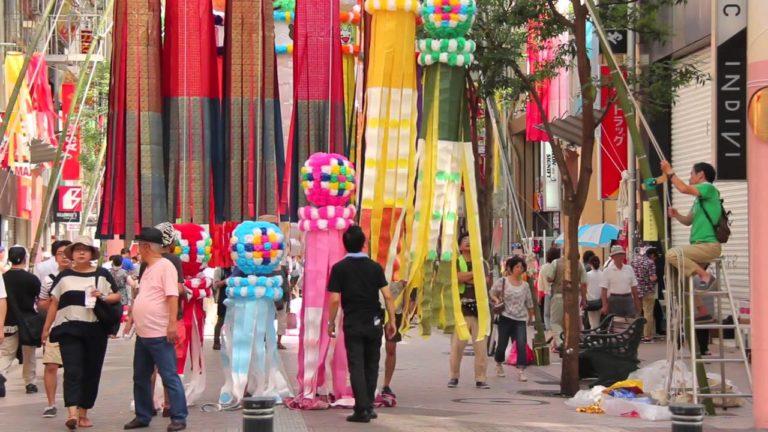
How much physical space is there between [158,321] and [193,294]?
178cm

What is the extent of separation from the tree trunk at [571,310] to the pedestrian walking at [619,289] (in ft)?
20.8

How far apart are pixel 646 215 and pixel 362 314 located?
14.7 metres

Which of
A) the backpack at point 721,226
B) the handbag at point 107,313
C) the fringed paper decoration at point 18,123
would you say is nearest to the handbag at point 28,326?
the handbag at point 107,313

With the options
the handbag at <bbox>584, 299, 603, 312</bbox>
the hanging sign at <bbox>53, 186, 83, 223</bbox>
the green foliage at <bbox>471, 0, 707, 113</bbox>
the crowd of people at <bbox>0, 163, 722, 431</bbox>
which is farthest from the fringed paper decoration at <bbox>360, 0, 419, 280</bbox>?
the hanging sign at <bbox>53, 186, 83, 223</bbox>

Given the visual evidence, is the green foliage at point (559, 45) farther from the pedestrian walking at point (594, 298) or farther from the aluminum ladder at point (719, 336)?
the pedestrian walking at point (594, 298)

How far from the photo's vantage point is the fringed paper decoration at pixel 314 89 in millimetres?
14203

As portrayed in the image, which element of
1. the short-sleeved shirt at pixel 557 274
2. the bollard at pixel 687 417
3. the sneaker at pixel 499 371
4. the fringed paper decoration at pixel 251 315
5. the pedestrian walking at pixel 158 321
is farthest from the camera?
the short-sleeved shirt at pixel 557 274

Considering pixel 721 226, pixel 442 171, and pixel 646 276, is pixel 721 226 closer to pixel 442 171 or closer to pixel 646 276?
pixel 442 171

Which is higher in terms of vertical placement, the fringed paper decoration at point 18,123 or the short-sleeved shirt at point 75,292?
Answer: the fringed paper decoration at point 18,123

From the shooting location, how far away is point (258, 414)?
8.08 m

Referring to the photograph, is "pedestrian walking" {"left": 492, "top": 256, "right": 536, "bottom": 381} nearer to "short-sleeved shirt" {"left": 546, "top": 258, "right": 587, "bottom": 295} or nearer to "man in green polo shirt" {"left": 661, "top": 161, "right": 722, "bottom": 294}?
"short-sleeved shirt" {"left": 546, "top": 258, "right": 587, "bottom": 295}

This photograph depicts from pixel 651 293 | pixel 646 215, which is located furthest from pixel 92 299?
pixel 646 215

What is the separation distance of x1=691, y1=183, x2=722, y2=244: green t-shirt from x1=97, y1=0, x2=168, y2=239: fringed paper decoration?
544cm

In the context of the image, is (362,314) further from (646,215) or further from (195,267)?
(646,215)
